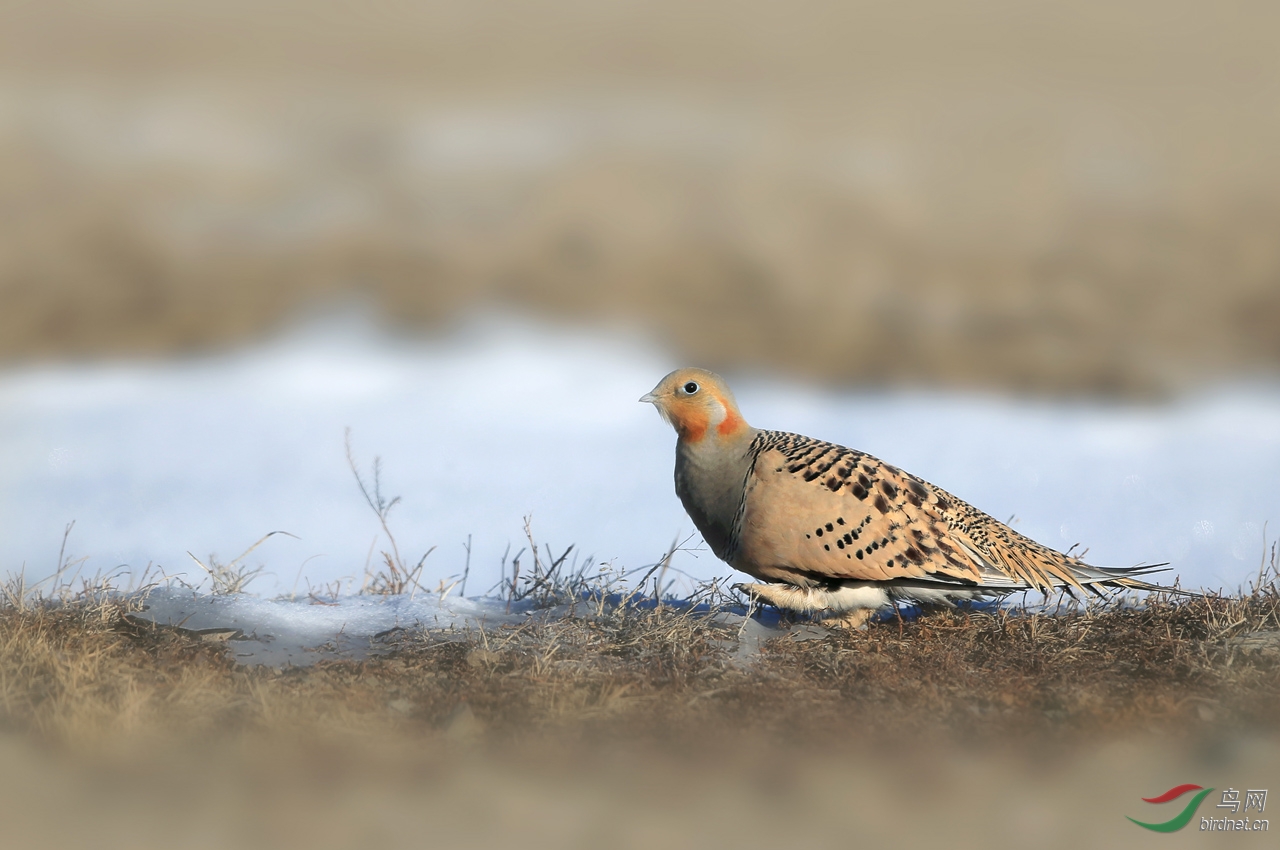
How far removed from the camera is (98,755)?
408 centimetres

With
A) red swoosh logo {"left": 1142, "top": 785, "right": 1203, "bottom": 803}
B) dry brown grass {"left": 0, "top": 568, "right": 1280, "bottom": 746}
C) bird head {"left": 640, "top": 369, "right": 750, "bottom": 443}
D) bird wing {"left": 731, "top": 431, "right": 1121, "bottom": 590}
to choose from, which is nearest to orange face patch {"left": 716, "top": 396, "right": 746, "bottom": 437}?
bird head {"left": 640, "top": 369, "right": 750, "bottom": 443}

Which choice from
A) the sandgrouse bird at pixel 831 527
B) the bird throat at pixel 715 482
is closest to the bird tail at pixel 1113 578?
the sandgrouse bird at pixel 831 527

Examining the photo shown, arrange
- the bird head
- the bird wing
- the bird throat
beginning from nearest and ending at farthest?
1. the bird wing
2. the bird throat
3. the bird head

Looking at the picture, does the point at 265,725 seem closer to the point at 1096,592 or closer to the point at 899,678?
the point at 899,678

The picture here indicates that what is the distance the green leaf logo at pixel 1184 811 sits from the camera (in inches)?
151

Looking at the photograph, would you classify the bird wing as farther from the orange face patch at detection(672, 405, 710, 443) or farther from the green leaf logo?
the green leaf logo

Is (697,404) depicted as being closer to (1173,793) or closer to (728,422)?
(728,422)

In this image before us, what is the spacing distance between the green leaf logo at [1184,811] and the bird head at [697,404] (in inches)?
120

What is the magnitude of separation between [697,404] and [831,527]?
1150 mm

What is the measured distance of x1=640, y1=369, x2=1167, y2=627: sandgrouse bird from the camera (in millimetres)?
5656

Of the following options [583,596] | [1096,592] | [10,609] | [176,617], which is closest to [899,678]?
[1096,592]

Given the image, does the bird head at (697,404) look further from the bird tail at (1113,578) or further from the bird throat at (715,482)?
the bird tail at (1113,578)

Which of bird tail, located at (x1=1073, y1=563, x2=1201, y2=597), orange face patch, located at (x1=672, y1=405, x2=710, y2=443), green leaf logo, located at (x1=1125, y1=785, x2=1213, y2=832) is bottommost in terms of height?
green leaf logo, located at (x1=1125, y1=785, x2=1213, y2=832)

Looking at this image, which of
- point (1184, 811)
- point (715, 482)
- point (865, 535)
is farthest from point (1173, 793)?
point (715, 482)
